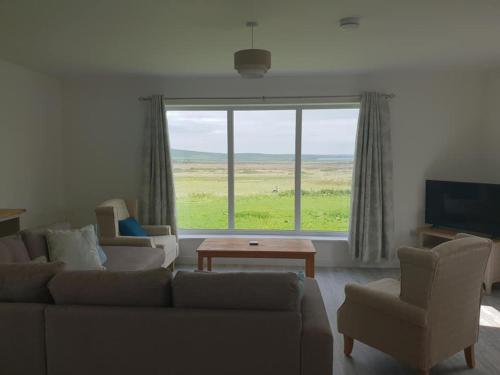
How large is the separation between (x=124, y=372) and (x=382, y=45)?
337 cm

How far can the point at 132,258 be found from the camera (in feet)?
11.9

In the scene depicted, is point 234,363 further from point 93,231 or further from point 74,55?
point 74,55

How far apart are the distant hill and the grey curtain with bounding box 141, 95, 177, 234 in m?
0.28

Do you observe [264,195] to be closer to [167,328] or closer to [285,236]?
[285,236]

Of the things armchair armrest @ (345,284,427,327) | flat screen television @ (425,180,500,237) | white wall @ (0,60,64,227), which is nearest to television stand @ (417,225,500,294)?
flat screen television @ (425,180,500,237)

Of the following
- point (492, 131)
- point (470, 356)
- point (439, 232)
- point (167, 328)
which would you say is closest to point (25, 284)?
point (167, 328)

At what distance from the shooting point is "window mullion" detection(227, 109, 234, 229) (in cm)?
521

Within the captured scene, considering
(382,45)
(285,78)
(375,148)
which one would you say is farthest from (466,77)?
(285,78)

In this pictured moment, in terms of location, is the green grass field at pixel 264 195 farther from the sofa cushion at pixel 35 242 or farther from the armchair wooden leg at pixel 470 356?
the armchair wooden leg at pixel 470 356

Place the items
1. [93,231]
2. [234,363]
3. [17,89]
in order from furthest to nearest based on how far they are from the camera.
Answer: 1. [17,89]
2. [93,231]
3. [234,363]

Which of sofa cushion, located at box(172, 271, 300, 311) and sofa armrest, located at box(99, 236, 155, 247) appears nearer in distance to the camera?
sofa cushion, located at box(172, 271, 300, 311)

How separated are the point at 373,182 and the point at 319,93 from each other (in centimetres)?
133

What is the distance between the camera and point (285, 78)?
16.1ft

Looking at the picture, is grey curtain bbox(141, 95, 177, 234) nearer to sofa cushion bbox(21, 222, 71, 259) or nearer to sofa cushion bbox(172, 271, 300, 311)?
sofa cushion bbox(21, 222, 71, 259)
